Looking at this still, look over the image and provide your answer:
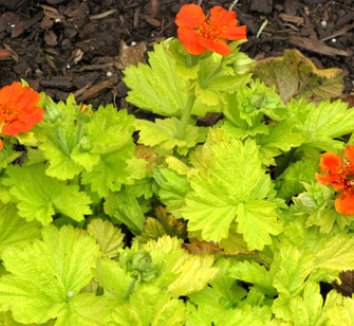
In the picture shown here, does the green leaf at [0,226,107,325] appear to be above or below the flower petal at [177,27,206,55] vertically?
below

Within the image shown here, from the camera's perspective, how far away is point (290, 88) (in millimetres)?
2986

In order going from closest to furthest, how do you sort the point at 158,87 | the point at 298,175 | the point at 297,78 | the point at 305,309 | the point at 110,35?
the point at 305,309 < the point at 298,175 < the point at 158,87 < the point at 297,78 < the point at 110,35

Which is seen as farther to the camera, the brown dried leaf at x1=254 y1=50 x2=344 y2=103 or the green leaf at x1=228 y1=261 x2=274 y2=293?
the brown dried leaf at x1=254 y1=50 x2=344 y2=103

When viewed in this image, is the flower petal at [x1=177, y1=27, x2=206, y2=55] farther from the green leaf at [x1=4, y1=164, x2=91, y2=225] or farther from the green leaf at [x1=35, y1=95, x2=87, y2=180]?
the green leaf at [x1=4, y1=164, x2=91, y2=225]

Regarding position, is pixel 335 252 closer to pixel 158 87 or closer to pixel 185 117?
pixel 185 117

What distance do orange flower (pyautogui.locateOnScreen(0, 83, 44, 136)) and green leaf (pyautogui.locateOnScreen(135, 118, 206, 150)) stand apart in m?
0.55

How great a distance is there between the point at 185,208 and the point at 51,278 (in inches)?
19.9

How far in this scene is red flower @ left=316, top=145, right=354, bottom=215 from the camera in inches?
88.0

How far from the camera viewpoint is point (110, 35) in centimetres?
324

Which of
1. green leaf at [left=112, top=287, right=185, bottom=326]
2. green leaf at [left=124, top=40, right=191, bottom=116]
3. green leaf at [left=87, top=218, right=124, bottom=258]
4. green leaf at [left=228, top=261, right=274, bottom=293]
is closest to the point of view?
green leaf at [left=112, top=287, right=185, bottom=326]

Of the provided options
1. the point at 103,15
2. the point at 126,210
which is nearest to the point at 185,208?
the point at 126,210

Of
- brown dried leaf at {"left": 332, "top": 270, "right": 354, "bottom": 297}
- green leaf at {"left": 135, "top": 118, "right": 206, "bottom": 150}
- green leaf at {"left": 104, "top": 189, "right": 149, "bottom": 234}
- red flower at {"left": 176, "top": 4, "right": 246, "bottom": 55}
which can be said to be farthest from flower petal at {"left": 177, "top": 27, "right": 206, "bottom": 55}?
brown dried leaf at {"left": 332, "top": 270, "right": 354, "bottom": 297}

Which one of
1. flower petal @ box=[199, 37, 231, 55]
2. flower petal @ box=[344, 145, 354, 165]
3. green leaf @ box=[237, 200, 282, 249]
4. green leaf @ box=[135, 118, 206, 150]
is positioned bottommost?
green leaf @ box=[237, 200, 282, 249]

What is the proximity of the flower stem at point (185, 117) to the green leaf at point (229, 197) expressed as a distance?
0.71 feet
